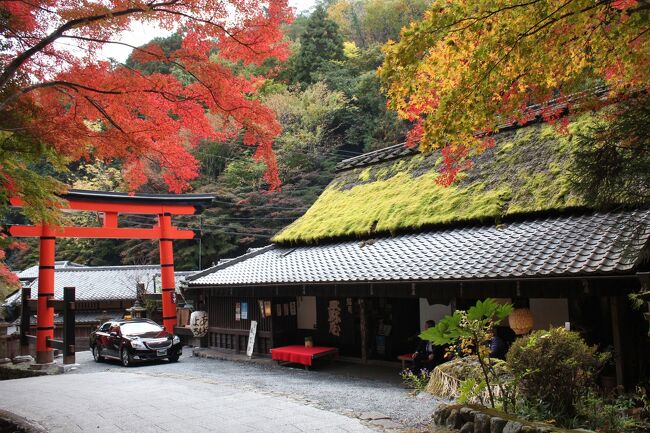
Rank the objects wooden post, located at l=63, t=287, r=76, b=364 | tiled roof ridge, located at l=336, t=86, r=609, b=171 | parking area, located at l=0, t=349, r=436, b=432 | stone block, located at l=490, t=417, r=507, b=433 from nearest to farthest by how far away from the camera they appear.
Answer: stone block, located at l=490, t=417, r=507, b=433 → parking area, located at l=0, t=349, r=436, b=432 → tiled roof ridge, located at l=336, t=86, r=609, b=171 → wooden post, located at l=63, t=287, r=76, b=364

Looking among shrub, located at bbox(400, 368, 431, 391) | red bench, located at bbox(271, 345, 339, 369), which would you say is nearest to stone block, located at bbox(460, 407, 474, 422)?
shrub, located at bbox(400, 368, 431, 391)

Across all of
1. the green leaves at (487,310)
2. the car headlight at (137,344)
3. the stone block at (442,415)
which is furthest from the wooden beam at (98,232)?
the green leaves at (487,310)

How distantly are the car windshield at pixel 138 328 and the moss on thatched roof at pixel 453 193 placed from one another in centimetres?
476

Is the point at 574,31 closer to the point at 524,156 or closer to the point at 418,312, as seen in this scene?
the point at 524,156

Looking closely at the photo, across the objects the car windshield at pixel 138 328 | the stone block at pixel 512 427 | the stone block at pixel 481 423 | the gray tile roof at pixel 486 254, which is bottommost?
the stone block at pixel 481 423

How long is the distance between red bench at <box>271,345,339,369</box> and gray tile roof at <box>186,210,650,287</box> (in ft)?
6.43

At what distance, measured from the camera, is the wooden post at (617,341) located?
737cm

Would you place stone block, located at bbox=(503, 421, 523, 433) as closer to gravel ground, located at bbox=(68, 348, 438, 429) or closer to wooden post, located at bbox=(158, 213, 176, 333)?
gravel ground, located at bbox=(68, 348, 438, 429)

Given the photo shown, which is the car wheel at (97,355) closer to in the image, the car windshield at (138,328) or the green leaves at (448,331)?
the car windshield at (138,328)

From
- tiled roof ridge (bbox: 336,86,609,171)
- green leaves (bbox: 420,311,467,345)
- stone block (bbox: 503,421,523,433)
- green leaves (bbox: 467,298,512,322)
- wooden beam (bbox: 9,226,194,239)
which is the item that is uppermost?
tiled roof ridge (bbox: 336,86,609,171)

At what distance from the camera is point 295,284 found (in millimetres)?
11773

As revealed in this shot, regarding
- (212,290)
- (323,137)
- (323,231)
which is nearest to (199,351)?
Result: (212,290)

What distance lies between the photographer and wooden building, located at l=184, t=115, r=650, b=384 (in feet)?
25.1

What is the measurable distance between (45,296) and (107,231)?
8.78 ft
